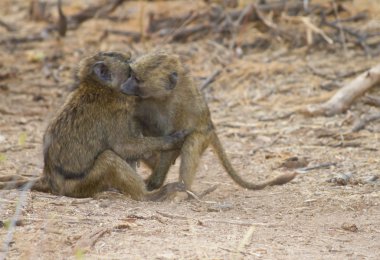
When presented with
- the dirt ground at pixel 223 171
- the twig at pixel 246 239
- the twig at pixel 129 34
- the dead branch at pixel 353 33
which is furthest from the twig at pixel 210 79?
the twig at pixel 246 239

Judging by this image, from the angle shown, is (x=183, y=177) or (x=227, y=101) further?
(x=227, y=101)

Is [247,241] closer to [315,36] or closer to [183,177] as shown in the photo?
[183,177]

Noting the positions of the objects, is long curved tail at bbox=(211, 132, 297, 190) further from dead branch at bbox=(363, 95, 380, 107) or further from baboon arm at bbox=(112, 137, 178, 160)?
dead branch at bbox=(363, 95, 380, 107)

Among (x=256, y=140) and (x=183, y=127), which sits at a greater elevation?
(x=183, y=127)

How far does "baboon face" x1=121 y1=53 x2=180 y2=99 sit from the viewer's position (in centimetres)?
674

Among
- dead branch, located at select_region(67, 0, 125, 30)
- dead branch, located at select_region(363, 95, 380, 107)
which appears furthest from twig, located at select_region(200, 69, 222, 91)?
dead branch, located at select_region(67, 0, 125, 30)

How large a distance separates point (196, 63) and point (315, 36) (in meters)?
1.83

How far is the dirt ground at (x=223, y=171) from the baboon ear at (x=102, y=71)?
1.00m

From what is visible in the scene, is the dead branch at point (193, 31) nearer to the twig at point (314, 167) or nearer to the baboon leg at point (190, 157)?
the twig at point (314, 167)

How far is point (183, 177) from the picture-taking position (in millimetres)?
6887

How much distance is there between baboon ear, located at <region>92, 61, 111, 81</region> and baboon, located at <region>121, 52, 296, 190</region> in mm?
205

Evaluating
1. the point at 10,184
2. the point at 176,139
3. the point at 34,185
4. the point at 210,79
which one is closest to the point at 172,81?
the point at 176,139

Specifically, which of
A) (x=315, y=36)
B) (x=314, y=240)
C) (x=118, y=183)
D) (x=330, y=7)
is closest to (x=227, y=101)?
(x=315, y=36)

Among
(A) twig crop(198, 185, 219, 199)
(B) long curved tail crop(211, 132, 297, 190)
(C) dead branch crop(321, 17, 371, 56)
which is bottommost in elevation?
(A) twig crop(198, 185, 219, 199)
